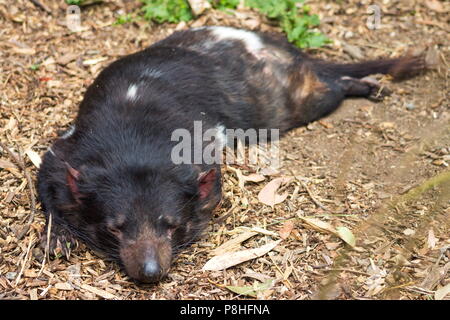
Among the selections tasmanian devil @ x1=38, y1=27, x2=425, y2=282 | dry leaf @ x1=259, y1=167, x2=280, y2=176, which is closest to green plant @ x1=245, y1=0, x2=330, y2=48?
tasmanian devil @ x1=38, y1=27, x2=425, y2=282

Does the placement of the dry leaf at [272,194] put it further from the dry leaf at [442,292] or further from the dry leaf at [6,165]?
the dry leaf at [6,165]

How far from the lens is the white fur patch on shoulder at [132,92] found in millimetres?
4277

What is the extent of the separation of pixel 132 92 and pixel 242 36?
4.14 feet

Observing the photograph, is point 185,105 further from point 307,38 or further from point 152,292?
point 307,38

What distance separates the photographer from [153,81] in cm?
443

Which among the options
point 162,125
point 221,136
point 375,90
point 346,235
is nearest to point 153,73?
point 162,125

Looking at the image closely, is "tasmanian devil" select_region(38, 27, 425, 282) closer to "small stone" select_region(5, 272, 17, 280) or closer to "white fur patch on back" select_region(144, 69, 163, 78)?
"white fur patch on back" select_region(144, 69, 163, 78)

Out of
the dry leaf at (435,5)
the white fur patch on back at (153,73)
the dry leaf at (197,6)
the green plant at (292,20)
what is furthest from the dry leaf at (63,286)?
the dry leaf at (435,5)

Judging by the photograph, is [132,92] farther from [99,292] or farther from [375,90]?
[375,90]

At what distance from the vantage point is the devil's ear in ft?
12.4

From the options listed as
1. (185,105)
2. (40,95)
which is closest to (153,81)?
(185,105)

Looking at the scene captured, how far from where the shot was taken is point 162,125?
4.15 meters

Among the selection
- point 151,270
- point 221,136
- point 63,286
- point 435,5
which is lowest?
point 63,286

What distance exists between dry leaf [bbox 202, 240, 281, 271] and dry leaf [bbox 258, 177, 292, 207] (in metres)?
0.43
